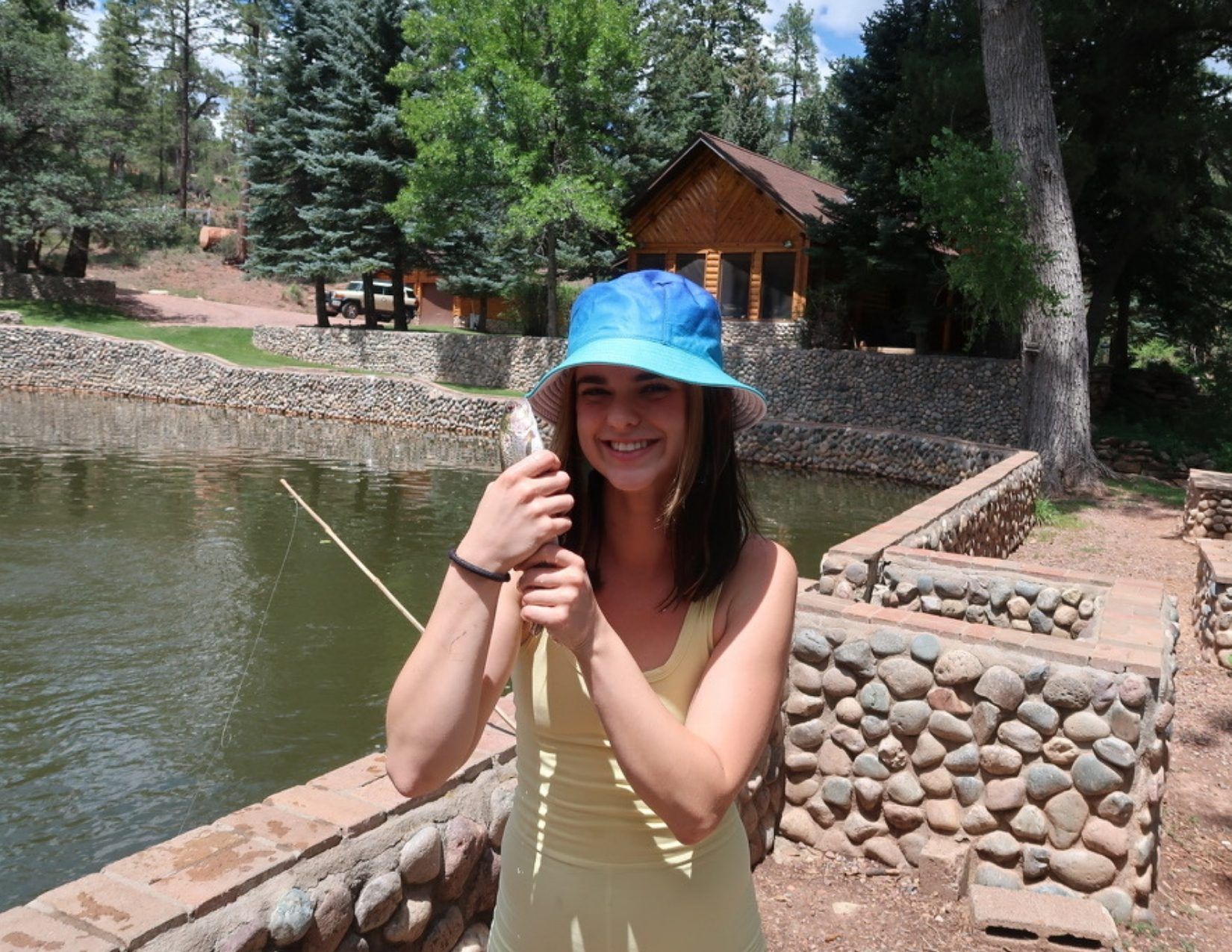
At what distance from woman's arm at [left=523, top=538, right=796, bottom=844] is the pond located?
4.51 m

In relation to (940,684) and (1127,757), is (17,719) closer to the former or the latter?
(940,684)

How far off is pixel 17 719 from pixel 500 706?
3941 millimetres

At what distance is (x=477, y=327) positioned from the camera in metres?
35.8

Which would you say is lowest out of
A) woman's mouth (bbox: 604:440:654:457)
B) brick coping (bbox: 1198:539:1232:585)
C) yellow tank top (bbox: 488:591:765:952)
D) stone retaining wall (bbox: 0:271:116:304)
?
brick coping (bbox: 1198:539:1232:585)

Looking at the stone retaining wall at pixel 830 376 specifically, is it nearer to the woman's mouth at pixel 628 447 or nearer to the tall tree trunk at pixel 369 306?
the tall tree trunk at pixel 369 306

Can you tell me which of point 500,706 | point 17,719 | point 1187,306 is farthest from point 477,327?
point 500,706

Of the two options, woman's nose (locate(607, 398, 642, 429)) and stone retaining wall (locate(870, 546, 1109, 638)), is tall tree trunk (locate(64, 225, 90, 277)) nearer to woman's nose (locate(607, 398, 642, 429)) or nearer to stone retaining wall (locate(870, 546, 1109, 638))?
stone retaining wall (locate(870, 546, 1109, 638))

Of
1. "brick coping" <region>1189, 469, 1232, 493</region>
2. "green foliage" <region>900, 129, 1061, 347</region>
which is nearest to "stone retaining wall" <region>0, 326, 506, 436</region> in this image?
"green foliage" <region>900, 129, 1061, 347</region>

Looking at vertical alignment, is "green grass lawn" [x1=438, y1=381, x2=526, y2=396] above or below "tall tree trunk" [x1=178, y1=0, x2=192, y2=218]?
below

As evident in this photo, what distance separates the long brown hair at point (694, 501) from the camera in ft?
4.92

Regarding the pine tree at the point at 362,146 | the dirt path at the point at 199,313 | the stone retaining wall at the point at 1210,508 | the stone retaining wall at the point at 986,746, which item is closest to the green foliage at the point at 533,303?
the pine tree at the point at 362,146

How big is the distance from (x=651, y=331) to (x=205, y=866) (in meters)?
1.64

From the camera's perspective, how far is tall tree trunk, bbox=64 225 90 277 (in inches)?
1373

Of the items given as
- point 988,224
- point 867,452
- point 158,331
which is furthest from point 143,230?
point 988,224
